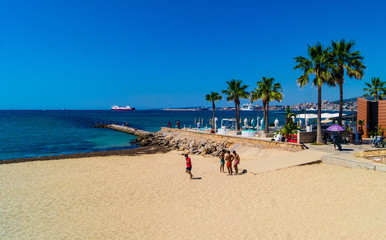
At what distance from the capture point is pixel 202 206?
10.4m

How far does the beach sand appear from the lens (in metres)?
8.10

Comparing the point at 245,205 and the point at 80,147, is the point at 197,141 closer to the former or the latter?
the point at 80,147

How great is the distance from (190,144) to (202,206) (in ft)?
62.1

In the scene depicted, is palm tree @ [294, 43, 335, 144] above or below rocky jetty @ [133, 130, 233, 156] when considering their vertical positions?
above

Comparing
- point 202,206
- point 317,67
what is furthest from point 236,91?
point 202,206

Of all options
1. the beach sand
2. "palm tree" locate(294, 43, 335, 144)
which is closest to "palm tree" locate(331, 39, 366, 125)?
"palm tree" locate(294, 43, 335, 144)

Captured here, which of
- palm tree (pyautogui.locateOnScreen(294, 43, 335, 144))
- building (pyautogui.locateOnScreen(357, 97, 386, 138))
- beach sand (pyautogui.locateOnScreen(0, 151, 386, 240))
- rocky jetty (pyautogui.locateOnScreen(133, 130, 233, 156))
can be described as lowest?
beach sand (pyautogui.locateOnScreen(0, 151, 386, 240))

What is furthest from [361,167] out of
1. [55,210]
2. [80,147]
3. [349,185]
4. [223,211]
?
[80,147]

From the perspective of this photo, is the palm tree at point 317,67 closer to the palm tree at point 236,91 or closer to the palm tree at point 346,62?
the palm tree at point 346,62

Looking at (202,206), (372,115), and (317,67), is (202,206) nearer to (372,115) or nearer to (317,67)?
(317,67)

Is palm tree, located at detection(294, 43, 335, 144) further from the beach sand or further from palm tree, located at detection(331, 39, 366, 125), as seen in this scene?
the beach sand

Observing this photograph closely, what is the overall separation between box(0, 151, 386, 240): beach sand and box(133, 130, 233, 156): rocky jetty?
9120 mm

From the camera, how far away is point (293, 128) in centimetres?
2206

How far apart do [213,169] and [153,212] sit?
8.08m
